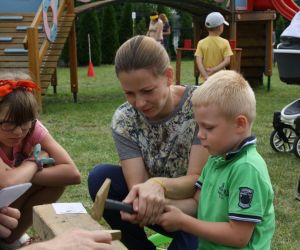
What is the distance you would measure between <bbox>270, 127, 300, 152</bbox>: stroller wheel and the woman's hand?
3.91 meters

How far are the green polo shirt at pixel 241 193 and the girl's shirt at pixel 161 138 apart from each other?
14.7 inches

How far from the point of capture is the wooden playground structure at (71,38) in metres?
8.34

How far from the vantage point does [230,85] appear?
1.97 m

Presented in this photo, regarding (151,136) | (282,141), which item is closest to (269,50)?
(282,141)

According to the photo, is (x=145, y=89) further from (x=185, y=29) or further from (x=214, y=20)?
(x=185, y=29)

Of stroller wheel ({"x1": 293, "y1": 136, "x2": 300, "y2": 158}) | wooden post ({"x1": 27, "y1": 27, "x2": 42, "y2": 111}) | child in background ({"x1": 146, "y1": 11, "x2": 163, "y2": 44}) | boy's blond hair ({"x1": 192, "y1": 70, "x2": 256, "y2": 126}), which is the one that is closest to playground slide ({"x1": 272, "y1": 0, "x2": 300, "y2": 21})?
wooden post ({"x1": 27, "y1": 27, "x2": 42, "y2": 111})

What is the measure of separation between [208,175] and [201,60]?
20.2 ft

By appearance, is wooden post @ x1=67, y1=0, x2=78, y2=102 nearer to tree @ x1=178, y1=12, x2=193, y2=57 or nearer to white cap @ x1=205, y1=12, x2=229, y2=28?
white cap @ x1=205, y1=12, x2=229, y2=28

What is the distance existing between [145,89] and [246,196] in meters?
0.59

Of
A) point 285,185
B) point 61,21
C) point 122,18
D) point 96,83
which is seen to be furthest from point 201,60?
point 122,18

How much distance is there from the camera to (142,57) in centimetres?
222

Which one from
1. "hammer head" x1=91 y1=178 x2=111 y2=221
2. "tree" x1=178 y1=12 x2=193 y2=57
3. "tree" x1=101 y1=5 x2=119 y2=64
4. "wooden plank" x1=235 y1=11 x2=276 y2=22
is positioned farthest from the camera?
"tree" x1=178 y1=12 x2=193 y2=57

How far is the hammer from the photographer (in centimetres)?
186

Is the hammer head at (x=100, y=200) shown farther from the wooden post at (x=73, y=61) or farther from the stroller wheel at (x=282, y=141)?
the wooden post at (x=73, y=61)
